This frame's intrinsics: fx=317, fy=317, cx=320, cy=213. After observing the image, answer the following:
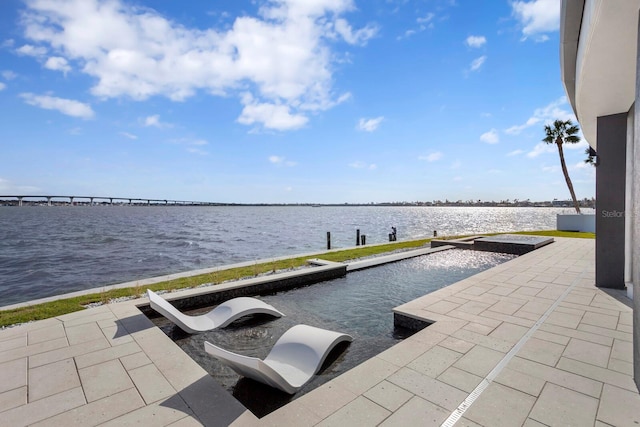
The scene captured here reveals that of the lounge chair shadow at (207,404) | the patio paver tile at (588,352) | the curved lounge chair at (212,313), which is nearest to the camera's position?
the lounge chair shadow at (207,404)

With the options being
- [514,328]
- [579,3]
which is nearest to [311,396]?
[514,328]

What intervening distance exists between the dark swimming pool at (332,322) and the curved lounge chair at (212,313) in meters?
0.15

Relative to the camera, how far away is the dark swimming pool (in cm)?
402

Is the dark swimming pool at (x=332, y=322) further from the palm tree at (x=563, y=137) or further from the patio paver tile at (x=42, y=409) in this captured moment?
the palm tree at (x=563, y=137)

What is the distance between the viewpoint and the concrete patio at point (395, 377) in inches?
114

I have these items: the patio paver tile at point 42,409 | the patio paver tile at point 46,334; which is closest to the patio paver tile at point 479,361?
the patio paver tile at point 42,409

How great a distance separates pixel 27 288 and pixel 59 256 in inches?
362

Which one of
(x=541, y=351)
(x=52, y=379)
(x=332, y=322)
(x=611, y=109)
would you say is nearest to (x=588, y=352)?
(x=541, y=351)

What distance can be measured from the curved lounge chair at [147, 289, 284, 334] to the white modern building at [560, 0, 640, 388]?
5.39 meters

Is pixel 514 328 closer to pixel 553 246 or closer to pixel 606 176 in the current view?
pixel 606 176

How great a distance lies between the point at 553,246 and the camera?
562 inches

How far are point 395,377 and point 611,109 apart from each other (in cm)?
749

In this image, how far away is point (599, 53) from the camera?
4449mm

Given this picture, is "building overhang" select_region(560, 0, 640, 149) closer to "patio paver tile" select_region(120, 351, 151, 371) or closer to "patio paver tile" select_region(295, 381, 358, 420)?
"patio paver tile" select_region(295, 381, 358, 420)
